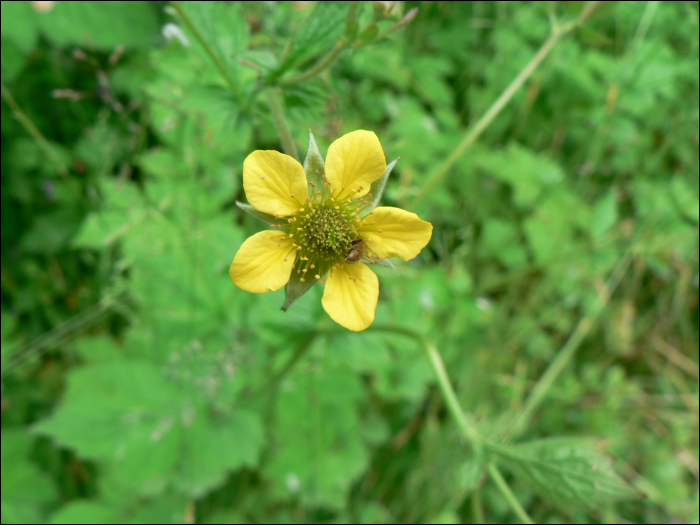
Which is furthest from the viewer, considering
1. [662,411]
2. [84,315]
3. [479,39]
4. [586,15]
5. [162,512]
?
[479,39]

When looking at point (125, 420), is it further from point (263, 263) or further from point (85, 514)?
point (263, 263)

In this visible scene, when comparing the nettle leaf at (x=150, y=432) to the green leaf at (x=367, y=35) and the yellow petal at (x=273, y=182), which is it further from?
the green leaf at (x=367, y=35)

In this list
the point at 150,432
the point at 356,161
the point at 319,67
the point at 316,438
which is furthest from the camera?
the point at 316,438

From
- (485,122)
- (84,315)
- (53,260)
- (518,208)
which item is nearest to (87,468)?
(84,315)

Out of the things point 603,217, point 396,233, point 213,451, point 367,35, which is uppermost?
point 367,35

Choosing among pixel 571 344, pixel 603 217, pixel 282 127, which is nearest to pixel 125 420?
pixel 282 127

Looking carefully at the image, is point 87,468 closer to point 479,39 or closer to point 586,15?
point 586,15

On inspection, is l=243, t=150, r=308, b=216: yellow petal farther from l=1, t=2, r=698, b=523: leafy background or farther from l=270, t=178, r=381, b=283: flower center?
l=1, t=2, r=698, b=523: leafy background
